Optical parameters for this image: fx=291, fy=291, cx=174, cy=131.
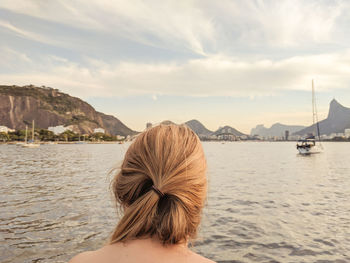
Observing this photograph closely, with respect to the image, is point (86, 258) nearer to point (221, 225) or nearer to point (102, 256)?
point (102, 256)

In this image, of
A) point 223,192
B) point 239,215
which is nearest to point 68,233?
point 239,215

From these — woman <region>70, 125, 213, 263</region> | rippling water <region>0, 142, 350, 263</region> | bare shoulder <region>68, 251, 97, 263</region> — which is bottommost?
rippling water <region>0, 142, 350, 263</region>

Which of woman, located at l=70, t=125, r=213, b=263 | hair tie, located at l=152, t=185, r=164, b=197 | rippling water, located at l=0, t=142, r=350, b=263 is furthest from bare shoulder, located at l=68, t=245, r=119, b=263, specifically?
rippling water, located at l=0, t=142, r=350, b=263

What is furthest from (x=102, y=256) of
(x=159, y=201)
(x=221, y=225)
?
(x=221, y=225)

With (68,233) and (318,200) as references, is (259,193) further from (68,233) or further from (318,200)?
(68,233)

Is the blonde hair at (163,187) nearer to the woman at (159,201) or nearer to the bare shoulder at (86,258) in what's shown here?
the woman at (159,201)

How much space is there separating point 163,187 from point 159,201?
0.48 ft

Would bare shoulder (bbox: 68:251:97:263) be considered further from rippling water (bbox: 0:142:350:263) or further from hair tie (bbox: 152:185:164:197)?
rippling water (bbox: 0:142:350:263)

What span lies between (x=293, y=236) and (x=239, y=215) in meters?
3.23

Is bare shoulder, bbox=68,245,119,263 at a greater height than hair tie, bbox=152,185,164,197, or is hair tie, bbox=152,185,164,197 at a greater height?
hair tie, bbox=152,185,164,197

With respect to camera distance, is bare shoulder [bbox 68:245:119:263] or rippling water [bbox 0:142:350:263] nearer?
bare shoulder [bbox 68:245:119:263]

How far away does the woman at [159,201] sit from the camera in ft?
6.23

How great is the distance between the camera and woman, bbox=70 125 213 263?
1900 mm

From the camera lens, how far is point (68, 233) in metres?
10.5
